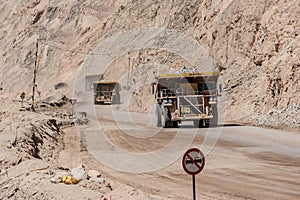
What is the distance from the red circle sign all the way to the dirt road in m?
1.34

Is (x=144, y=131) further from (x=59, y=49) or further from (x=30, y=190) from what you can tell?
(x=59, y=49)

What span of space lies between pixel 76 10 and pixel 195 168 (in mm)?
60770

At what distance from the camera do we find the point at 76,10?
63.2m

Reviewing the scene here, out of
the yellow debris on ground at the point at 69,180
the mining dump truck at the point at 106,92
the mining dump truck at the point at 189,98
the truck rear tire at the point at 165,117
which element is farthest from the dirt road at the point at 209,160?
the mining dump truck at the point at 106,92

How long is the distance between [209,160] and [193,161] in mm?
4667

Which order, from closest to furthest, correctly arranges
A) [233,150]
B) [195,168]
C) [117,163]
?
1. [195,168]
2. [117,163]
3. [233,150]

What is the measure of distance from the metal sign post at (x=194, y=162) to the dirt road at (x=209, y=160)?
1.34 meters

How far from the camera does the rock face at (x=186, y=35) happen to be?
1994 centimetres

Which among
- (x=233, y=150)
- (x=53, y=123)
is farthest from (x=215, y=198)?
(x=53, y=123)

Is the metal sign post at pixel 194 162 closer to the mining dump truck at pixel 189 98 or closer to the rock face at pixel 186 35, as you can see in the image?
the mining dump truck at pixel 189 98

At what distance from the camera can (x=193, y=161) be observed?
5.62m

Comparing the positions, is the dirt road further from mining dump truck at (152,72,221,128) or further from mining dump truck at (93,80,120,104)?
mining dump truck at (93,80,120,104)

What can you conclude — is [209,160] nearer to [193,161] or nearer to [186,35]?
[193,161]

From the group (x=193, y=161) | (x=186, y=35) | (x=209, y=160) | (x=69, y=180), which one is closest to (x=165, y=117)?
(x=209, y=160)
